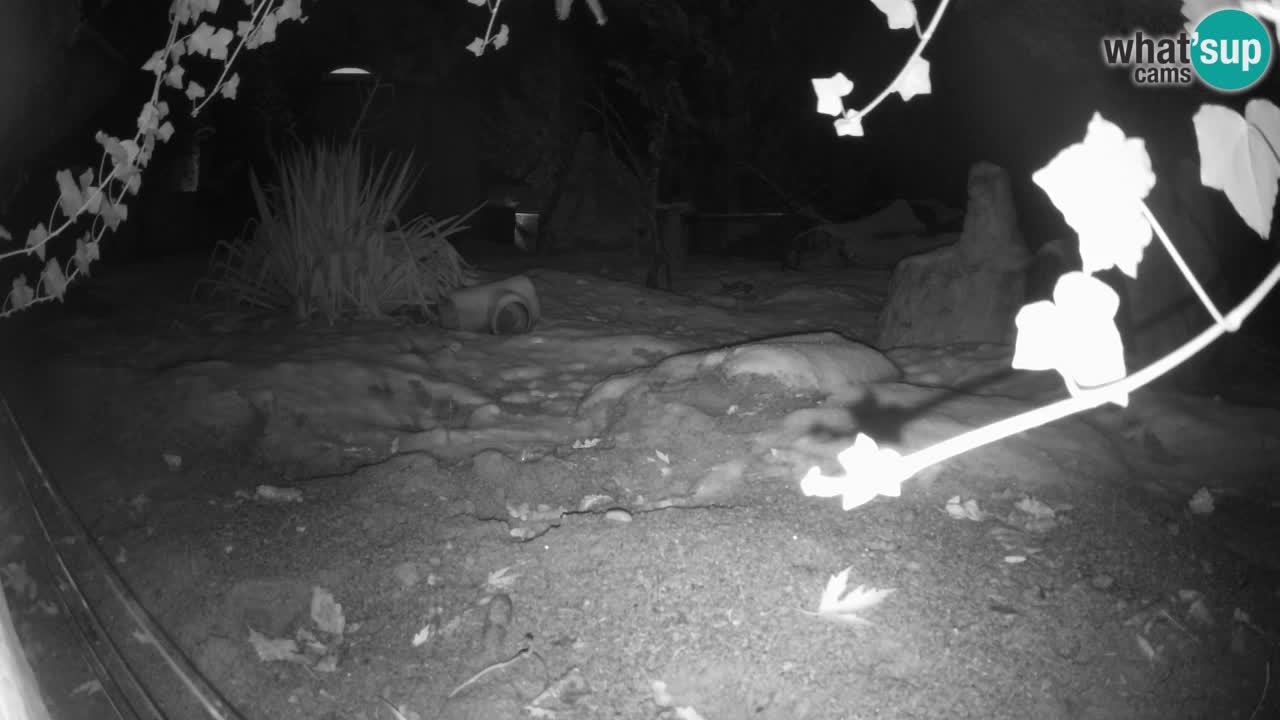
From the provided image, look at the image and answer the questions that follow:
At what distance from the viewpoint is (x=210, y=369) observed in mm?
3303

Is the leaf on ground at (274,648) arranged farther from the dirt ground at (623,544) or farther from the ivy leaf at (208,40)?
the ivy leaf at (208,40)

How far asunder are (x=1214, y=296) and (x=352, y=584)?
3272 mm

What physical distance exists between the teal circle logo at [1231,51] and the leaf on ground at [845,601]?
1.25 metres

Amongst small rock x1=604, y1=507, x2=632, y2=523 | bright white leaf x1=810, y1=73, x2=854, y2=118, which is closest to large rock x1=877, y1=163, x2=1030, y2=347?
small rock x1=604, y1=507, x2=632, y2=523

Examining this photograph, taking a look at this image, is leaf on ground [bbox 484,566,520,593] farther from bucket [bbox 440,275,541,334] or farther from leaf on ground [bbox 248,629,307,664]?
bucket [bbox 440,275,541,334]

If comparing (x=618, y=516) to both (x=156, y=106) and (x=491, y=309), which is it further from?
(x=491, y=309)

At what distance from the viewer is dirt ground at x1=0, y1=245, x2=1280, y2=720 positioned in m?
1.76

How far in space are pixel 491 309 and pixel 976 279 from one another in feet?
7.93

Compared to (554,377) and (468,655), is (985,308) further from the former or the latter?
(468,655)

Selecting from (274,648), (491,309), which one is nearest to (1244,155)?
(274,648)

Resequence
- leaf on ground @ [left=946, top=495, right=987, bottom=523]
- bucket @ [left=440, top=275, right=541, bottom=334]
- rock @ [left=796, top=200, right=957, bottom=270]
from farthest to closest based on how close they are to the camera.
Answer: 1. rock @ [left=796, top=200, right=957, bottom=270]
2. bucket @ [left=440, top=275, right=541, bottom=334]
3. leaf on ground @ [left=946, top=495, right=987, bottom=523]

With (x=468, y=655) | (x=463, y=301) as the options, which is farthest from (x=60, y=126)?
(x=468, y=655)

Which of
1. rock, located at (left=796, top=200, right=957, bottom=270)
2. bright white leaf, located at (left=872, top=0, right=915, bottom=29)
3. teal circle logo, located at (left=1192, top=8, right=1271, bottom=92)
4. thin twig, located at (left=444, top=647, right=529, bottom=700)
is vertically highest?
bright white leaf, located at (left=872, top=0, right=915, bottom=29)

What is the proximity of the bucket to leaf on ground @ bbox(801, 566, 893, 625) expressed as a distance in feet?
8.95
